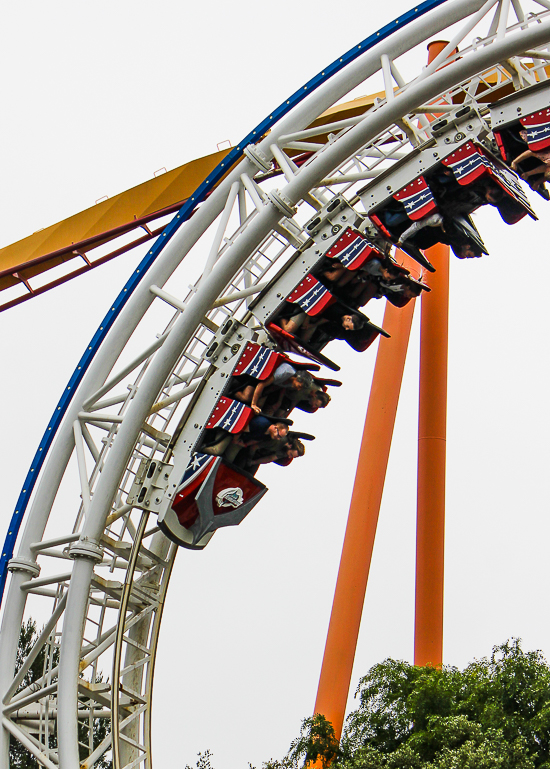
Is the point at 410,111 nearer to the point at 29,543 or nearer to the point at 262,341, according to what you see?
the point at 262,341

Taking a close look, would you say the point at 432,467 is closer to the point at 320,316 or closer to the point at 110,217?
the point at 320,316

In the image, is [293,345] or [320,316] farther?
[293,345]

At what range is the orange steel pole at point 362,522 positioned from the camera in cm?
1238

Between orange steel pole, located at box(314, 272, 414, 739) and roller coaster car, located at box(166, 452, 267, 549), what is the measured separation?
11.7ft

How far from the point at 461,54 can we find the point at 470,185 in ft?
4.46

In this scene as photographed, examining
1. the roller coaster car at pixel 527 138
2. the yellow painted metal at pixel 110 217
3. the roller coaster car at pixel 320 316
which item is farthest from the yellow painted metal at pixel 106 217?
the roller coaster car at pixel 527 138

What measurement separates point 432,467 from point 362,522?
143 cm

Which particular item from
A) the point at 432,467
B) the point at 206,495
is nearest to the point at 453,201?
the point at 206,495

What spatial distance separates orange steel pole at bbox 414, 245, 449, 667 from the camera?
13352 millimetres

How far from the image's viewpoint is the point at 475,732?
11648mm

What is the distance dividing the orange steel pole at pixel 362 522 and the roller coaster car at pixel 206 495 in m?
3.57

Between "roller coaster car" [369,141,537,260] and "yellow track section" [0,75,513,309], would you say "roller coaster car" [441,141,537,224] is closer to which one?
"roller coaster car" [369,141,537,260]

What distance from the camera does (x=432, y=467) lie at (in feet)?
45.2

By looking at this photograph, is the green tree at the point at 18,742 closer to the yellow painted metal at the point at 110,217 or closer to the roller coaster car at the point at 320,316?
the yellow painted metal at the point at 110,217
